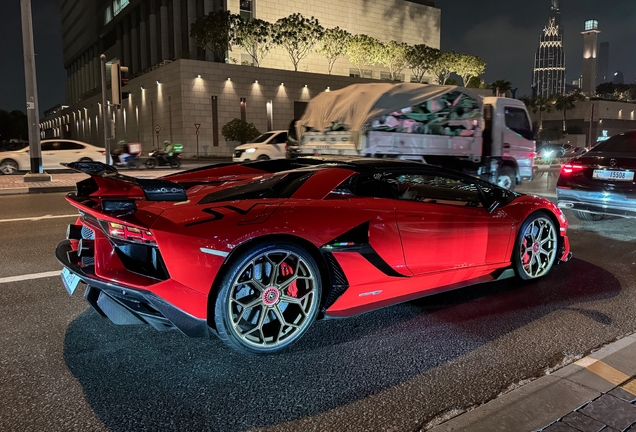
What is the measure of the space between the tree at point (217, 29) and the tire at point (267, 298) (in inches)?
1980

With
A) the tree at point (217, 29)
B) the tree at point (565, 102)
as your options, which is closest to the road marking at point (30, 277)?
the tree at point (217, 29)

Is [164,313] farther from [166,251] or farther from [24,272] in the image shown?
[24,272]

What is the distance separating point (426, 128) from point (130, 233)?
8965mm

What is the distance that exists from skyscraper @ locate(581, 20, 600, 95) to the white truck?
188m

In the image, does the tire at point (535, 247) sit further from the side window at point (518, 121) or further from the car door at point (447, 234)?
the side window at point (518, 121)

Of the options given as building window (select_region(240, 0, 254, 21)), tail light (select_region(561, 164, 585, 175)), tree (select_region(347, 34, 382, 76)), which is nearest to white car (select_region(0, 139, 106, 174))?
tail light (select_region(561, 164, 585, 175))

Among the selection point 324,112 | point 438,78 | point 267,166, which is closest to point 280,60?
point 438,78

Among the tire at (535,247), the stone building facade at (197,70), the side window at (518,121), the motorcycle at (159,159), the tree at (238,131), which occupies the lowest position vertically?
the tire at (535,247)

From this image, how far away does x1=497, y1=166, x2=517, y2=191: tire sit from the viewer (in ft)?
40.4

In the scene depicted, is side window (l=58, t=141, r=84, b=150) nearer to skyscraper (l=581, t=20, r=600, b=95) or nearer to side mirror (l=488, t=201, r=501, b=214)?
side mirror (l=488, t=201, r=501, b=214)

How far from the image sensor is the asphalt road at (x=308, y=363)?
97.8 inches

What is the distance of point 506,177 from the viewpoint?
1250cm

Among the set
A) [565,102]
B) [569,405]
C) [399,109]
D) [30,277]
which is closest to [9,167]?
[399,109]

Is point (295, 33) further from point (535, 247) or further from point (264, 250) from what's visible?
point (264, 250)
